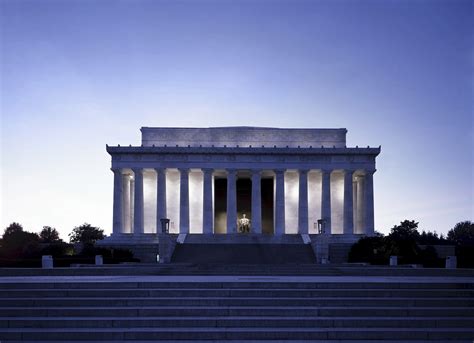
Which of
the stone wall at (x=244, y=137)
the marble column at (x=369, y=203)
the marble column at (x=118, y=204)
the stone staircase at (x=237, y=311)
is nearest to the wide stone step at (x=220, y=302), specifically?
the stone staircase at (x=237, y=311)

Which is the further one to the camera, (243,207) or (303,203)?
(243,207)

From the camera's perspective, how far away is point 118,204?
80312mm

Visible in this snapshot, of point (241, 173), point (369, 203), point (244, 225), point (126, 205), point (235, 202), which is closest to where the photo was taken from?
point (235, 202)

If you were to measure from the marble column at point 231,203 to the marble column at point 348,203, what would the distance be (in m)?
15.9

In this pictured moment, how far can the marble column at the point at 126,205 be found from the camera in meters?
82.6

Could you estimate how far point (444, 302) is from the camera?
69.3 ft

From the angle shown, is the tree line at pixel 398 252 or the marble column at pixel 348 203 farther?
the marble column at pixel 348 203

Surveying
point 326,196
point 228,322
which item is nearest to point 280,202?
point 326,196

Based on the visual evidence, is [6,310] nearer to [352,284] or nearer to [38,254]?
[352,284]

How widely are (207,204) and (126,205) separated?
1283cm

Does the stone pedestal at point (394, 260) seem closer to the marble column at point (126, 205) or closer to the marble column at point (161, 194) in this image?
the marble column at point (161, 194)

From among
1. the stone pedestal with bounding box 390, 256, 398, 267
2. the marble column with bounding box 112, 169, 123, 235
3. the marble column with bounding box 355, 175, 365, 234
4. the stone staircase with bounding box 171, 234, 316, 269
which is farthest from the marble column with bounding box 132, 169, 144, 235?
the stone pedestal with bounding box 390, 256, 398, 267

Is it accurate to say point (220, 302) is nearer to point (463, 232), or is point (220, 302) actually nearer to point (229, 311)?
point (229, 311)

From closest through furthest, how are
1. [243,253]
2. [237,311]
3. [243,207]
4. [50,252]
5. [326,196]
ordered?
[237,311] → [50,252] → [243,253] → [326,196] → [243,207]
